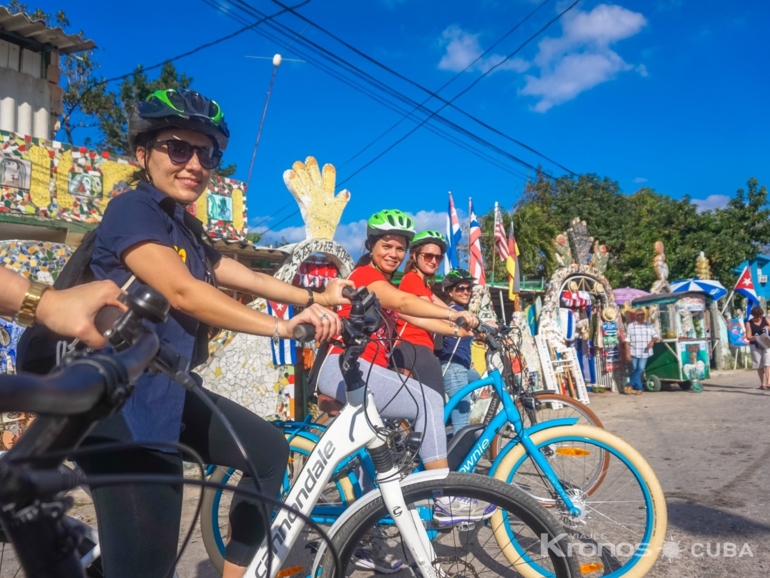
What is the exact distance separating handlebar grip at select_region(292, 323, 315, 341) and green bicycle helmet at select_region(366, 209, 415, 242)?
6.32 feet

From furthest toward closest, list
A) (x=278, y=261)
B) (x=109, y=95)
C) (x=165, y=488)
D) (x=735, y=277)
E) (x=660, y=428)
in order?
(x=735, y=277) < (x=109, y=95) < (x=278, y=261) < (x=660, y=428) < (x=165, y=488)

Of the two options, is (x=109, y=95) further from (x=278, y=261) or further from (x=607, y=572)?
(x=607, y=572)

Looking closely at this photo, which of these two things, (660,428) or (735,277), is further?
(735,277)

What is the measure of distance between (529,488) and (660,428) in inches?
211

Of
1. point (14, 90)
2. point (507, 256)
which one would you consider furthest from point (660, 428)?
point (14, 90)

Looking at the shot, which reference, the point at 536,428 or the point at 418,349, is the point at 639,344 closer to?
the point at 418,349

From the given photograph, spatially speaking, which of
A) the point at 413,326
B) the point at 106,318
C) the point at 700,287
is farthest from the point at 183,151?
the point at 700,287

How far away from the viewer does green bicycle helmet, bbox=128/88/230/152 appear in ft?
6.72

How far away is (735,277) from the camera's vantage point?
22312 millimetres

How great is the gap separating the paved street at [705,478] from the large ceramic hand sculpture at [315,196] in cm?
330

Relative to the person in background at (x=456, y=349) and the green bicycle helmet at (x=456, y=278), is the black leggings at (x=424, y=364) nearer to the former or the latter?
the person in background at (x=456, y=349)

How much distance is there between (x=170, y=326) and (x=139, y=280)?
6.7 inches

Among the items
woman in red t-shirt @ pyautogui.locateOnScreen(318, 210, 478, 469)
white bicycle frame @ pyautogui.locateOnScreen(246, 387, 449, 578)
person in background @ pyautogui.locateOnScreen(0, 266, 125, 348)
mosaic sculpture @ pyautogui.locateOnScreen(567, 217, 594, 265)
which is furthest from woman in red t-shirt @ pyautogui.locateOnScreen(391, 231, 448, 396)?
mosaic sculpture @ pyautogui.locateOnScreen(567, 217, 594, 265)

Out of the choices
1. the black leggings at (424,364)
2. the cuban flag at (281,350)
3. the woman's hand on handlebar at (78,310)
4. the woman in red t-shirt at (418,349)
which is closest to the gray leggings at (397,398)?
the woman in red t-shirt at (418,349)
